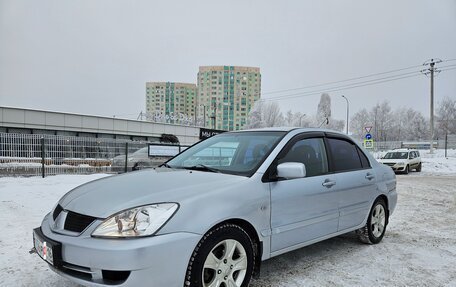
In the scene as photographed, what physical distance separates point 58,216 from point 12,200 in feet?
17.0

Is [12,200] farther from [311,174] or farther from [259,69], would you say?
[259,69]

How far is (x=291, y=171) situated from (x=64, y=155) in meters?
10.6

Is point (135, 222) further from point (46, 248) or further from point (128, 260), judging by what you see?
point (46, 248)

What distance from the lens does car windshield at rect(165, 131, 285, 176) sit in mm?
3400


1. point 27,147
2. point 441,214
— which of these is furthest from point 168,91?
point 441,214

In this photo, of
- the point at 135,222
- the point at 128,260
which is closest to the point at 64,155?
the point at 135,222

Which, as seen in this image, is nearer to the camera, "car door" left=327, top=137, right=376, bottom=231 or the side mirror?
the side mirror

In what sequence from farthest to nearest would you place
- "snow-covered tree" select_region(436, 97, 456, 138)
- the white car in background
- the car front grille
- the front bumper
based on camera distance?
1. "snow-covered tree" select_region(436, 97, 456, 138)
2. the white car in background
3. the car front grille
4. the front bumper

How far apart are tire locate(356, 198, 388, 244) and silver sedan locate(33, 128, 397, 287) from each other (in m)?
0.39

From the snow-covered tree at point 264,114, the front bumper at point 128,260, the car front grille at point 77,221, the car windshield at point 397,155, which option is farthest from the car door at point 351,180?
the snow-covered tree at point 264,114

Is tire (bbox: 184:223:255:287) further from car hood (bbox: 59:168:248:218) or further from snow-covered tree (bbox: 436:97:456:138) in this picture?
snow-covered tree (bbox: 436:97:456:138)

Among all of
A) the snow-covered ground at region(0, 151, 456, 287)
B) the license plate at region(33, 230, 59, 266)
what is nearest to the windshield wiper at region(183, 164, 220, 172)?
the snow-covered ground at region(0, 151, 456, 287)

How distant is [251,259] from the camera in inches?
116

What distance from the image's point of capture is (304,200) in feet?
11.4
